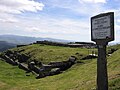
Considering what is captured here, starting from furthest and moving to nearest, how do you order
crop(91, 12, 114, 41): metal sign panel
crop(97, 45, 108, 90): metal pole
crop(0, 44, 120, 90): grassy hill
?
crop(0, 44, 120, 90): grassy hill, crop(97, 45, 108, 90): metal pole, crop(91, 12, 114, 41): metal sign panel

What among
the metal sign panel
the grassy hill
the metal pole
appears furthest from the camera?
the grassy hill

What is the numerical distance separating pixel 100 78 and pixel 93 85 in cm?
696

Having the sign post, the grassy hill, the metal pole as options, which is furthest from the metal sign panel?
the grassy hill

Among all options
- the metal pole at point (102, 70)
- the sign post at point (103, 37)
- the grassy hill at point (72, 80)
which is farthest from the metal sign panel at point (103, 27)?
the grassy hill at point (72, 80)

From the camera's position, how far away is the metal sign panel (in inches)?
821

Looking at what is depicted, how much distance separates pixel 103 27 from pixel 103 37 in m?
0.75

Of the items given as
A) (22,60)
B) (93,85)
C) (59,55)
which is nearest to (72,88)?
(93,85)

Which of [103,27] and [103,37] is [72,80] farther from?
[103,27]

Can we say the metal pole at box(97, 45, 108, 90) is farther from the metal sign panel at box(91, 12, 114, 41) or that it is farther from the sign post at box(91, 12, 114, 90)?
the metal sign panel at box(91, 12, 114, 41)

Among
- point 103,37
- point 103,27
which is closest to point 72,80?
point 103,37

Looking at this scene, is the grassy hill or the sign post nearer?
the sign post

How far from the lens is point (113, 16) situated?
20.9m

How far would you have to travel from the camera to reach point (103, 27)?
21766mm

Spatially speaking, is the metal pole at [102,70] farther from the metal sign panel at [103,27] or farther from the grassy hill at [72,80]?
the grassy hill at [72,80]
